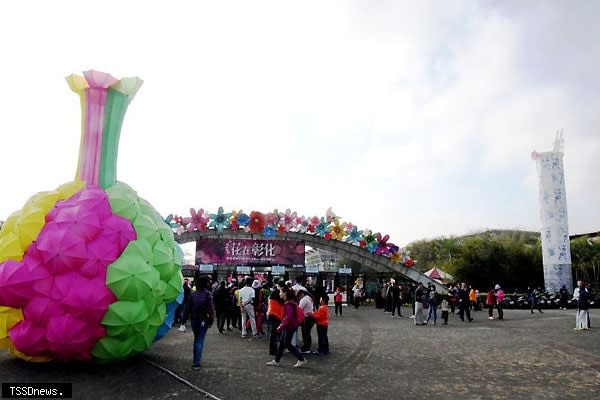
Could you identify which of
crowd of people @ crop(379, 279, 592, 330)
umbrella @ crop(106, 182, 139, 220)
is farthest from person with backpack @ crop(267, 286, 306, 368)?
crowd of people @ crop(379, 279, 592, 330)

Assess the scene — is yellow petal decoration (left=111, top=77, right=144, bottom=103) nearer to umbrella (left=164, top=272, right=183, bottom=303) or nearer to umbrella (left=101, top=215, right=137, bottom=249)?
umbrella (left=101, top=215, right=137, bottom=249)

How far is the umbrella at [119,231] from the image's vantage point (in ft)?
25.8

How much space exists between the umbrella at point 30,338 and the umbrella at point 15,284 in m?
0.42

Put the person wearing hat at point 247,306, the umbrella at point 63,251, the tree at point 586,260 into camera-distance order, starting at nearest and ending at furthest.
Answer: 1. the umbrella at point 63,251
2. the person wearing hat at point 247,306
3. the tree at point 586,260

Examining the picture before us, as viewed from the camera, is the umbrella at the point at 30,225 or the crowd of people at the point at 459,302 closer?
the umbrella at the point at 30,225

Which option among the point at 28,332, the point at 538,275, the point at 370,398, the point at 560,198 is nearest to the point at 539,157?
the point at 560,198

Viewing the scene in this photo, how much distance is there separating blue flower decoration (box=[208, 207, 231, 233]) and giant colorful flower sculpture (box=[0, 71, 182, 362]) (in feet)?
61.7

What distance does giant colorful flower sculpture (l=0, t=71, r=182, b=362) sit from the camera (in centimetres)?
736

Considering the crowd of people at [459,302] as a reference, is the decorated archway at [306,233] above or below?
above

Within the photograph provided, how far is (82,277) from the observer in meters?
7.46

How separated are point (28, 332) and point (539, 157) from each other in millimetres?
32489

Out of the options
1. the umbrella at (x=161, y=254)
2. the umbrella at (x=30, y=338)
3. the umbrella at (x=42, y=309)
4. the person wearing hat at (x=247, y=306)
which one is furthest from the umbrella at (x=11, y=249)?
the person wearing hat at (x=247, y=306)

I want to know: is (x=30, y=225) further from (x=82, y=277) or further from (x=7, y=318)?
(x=7, y=318)

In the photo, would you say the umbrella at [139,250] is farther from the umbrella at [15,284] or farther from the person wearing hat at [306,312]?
the person wearing hat at [306,312]
